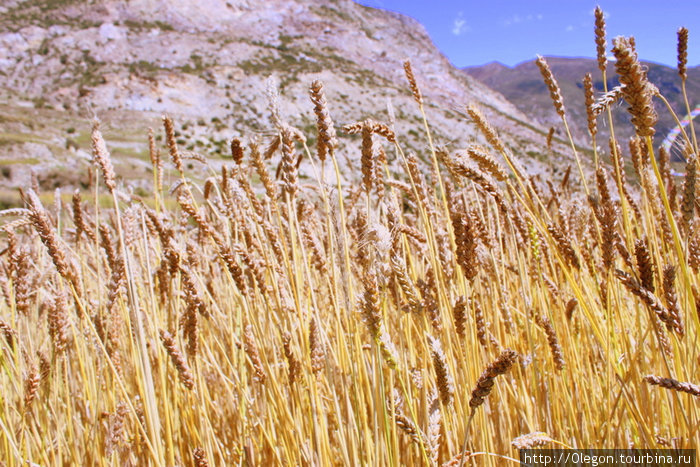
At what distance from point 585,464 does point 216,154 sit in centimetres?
2348

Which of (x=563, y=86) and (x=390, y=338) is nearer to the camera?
(x=390, y=338)

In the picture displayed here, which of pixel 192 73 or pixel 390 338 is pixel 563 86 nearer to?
pixel 192 73

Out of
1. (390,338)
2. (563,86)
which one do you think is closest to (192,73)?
(390,338)

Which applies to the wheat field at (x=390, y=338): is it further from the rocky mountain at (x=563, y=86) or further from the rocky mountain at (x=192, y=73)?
the rocky mountain at (x=563, y=86)

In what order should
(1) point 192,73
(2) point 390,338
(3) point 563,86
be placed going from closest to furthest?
(2) point 390,338 < (1) point 192,73 < (3) point 563,86

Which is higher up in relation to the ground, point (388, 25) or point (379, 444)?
point (388, 25)

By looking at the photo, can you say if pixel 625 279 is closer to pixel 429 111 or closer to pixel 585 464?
pixel 585 464

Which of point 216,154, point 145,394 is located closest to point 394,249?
point 145,394

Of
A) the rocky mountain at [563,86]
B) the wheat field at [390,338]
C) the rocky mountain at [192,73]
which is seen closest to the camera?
the wheat field at [390,338]

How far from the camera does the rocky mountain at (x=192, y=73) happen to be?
24.6 meters

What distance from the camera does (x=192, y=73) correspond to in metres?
34.6

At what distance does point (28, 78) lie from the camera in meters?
32.4

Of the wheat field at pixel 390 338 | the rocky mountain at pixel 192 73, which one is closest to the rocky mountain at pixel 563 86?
the rocky mountain at pixel 192 73

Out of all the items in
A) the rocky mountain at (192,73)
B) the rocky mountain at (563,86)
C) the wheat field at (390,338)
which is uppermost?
the rocky mountain at (563,86)
